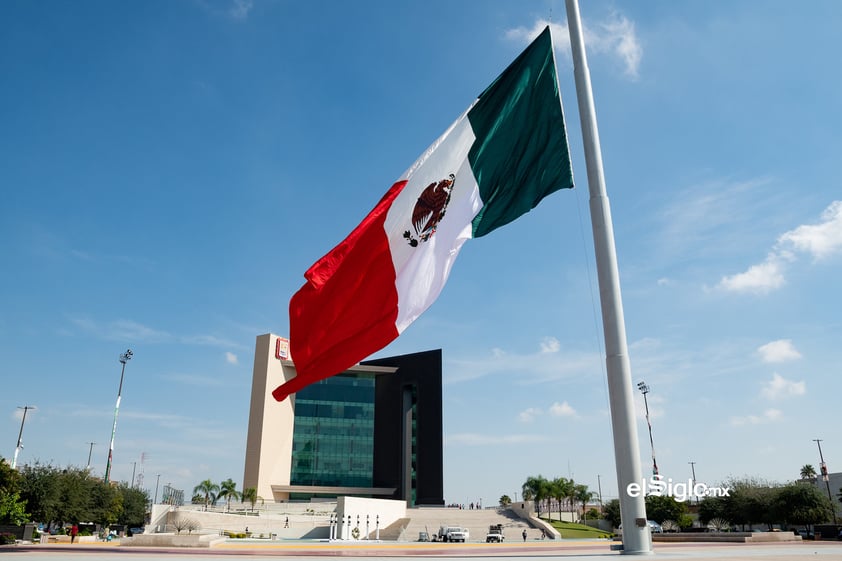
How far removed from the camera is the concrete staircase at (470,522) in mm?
59656

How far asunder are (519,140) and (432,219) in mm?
2211

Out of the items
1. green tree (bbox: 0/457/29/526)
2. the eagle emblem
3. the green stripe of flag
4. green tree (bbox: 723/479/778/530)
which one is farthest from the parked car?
the green stripe of flag

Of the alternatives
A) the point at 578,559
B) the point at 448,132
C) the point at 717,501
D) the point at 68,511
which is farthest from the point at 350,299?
the point at 717,501

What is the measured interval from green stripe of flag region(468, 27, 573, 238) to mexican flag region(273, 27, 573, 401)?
0.7 inches

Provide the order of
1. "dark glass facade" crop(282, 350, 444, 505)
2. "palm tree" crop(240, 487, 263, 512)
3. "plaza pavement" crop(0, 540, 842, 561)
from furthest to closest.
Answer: "dark glass facade" crop(282, 350, 444, 505)
"palm tree" crop(240, 487, 263, 512)
"plaza pavement" crop(0, 540, 842, 561)

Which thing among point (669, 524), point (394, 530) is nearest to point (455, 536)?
point (394, 530)

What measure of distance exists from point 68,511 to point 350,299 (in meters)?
51.3

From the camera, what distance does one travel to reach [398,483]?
282 ft

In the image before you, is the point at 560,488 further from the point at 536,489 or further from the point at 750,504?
the point at 750,504

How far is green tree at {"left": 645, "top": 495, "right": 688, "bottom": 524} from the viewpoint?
252ft

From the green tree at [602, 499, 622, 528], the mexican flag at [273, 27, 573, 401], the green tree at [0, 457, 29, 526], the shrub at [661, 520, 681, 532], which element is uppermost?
the mexican flag at [273, 27, 573, 401]

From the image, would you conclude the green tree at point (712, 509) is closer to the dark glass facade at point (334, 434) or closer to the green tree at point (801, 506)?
the green tree at point (801, 506)

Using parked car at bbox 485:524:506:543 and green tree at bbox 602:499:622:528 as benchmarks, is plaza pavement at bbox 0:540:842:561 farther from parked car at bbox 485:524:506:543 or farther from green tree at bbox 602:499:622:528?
green tree at bbox 602:499:622:528

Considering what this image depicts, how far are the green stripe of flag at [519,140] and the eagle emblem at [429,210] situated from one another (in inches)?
25.4
